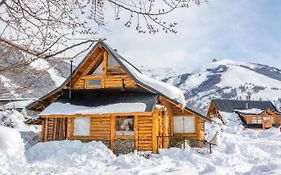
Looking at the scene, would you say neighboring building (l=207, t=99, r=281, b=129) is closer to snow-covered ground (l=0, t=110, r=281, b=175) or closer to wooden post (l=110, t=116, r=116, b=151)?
snow-covered ground (l=0, t=110, r=281, b=175)

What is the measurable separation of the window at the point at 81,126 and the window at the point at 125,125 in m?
1.85

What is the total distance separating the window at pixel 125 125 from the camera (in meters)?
20.2

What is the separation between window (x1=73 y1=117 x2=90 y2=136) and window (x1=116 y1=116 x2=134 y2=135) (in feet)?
6.08

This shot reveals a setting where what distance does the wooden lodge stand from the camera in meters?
19.8

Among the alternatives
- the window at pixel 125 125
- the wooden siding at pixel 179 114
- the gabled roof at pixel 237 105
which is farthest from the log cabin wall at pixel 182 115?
the gabled roof at pixel 237 105

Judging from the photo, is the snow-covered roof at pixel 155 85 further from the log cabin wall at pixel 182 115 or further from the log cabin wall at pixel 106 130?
the log cabin wall at pixel 106 130

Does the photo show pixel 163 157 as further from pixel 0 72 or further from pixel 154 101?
pixel 0 72

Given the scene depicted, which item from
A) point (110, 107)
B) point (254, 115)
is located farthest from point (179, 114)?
point (254, 115)

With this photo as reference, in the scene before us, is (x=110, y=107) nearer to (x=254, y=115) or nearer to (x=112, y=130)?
(x=112, y=130)

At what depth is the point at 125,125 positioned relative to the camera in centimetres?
2034

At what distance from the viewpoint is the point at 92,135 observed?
67.9 feet

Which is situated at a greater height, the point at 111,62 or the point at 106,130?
the point at 111,62

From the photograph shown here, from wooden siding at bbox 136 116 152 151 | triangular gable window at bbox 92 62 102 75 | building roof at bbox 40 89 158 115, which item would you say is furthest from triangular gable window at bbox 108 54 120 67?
wooden siding at bbox 136 116 152 151

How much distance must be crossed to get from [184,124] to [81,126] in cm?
743
